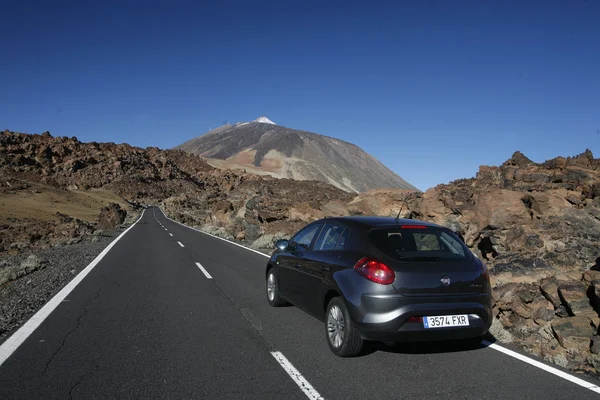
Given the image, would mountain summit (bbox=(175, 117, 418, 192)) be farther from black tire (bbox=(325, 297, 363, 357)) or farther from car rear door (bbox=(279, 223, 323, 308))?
black tire (bbox=(325, 297, 363, 357))

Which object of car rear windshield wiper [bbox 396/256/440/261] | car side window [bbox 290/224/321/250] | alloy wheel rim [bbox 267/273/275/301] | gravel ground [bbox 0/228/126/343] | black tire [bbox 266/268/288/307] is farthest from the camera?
alloy wheel rim [bbox 267/273/275/301]

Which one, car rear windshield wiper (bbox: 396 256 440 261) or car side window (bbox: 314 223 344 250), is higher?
car side window (bbox: 314 223 344 250)

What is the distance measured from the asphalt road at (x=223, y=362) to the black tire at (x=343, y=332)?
118 millimetres

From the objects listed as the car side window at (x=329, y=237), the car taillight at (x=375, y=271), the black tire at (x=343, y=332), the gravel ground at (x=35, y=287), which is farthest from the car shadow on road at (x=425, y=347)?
the gravel ground at (x=35, y=287)

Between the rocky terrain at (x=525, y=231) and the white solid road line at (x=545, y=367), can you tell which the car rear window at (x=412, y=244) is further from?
the rocky terrain at (x=525, y=231)

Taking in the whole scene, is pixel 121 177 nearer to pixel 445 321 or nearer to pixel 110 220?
pixel 110 220

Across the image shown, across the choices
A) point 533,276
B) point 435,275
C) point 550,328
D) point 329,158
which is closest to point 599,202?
point 533,276

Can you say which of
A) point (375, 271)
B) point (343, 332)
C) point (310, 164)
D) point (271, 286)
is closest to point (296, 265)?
point (271, 286)

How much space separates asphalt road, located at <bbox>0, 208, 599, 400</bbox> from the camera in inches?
157

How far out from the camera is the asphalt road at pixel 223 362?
13.1 ft

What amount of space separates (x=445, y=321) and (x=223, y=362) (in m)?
2.38

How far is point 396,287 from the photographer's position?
4.54m

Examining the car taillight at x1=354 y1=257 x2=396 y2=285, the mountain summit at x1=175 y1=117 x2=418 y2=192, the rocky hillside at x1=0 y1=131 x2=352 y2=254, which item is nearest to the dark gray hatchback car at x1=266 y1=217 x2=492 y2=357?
the car taillight at x1=354 y1=257 x2=396 y2=285

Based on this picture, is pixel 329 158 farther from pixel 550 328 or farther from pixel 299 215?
pixel 550 328
